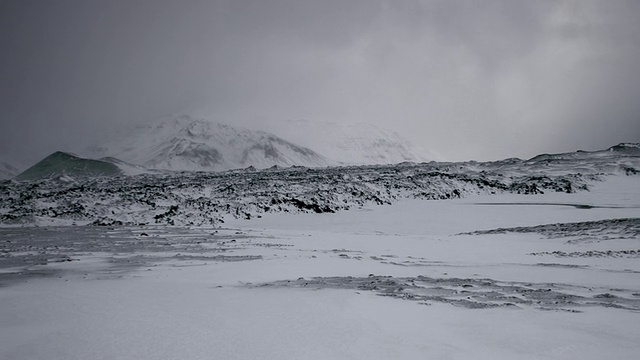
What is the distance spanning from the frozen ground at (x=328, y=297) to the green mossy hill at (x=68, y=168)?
103 m

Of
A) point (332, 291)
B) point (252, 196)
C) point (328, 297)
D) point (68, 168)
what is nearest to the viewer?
point (328, 297)

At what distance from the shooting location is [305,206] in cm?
2808

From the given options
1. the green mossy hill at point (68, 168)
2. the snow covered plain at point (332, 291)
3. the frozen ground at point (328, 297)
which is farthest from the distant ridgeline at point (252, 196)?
the green mossy hill at point (68, 168)

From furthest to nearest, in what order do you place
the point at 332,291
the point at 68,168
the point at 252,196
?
the point at 68,168 → the point at 252,196 → the point at 332,291

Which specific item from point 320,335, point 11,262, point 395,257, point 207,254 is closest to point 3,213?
point 11,262

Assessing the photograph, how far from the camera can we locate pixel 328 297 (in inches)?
269

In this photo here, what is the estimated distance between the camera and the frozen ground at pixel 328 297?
4.49 meters

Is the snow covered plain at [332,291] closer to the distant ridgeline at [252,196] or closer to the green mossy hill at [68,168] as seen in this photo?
the distant ridgeline at [252,196]

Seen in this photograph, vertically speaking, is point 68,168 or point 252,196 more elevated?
point 68,168

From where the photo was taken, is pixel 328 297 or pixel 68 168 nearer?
pixel 328 297

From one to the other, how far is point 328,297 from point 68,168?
126959mm

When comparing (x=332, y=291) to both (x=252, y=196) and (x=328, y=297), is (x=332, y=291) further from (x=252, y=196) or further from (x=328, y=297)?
(x=252, y=196)

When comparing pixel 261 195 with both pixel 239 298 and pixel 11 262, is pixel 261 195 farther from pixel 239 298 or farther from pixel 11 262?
pixel 239 298

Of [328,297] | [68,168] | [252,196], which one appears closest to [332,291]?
[328,297]
